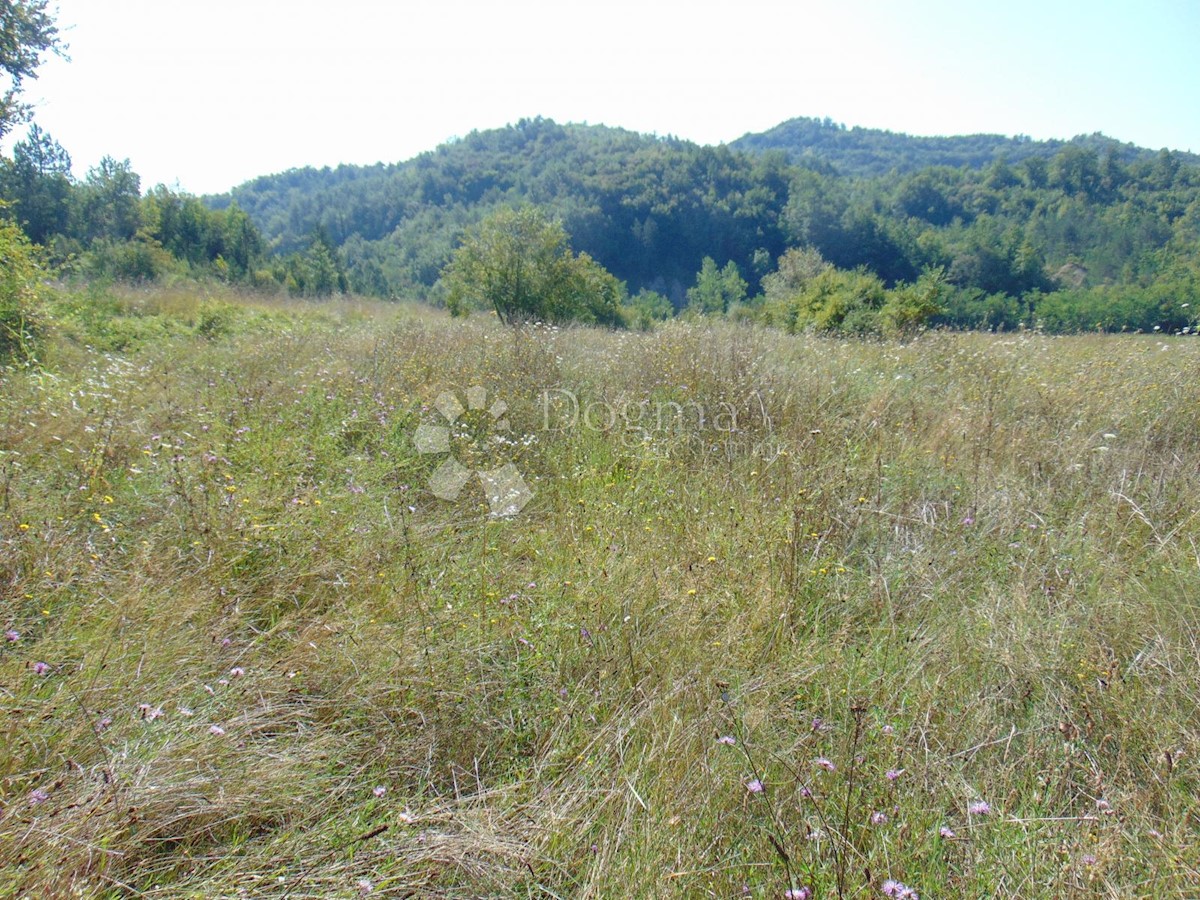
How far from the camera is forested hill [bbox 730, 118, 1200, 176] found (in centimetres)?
10775

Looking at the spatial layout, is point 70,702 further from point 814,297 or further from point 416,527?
point 814,297

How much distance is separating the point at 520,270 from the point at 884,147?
142 meters

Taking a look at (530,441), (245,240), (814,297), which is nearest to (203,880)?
Result: (530,441)

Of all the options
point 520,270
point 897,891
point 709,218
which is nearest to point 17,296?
point 897,891

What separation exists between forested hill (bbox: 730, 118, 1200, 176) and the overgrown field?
370ft

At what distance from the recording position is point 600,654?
2.19 metres

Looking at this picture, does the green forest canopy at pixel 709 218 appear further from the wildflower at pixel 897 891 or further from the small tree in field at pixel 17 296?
the small tree in field at pixel 17 296

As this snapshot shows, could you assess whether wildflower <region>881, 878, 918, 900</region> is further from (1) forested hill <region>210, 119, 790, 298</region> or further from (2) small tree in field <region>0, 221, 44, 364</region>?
(1) forested hill <region>210, 119, 790, 298</region>

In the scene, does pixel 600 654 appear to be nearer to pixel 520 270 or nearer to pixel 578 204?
pixel 520 270

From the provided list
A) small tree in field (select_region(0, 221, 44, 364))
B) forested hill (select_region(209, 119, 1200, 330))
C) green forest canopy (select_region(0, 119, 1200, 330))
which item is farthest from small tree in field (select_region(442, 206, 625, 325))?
forested hill (select_region(209, 119, 1200, 330))

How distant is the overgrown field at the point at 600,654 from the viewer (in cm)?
146

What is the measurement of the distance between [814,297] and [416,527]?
20.8 m

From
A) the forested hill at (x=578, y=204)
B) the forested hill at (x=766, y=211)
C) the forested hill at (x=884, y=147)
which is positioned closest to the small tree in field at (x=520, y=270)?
the forested hill at (x=766, y=211)

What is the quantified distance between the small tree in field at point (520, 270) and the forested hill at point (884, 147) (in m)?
97.2
